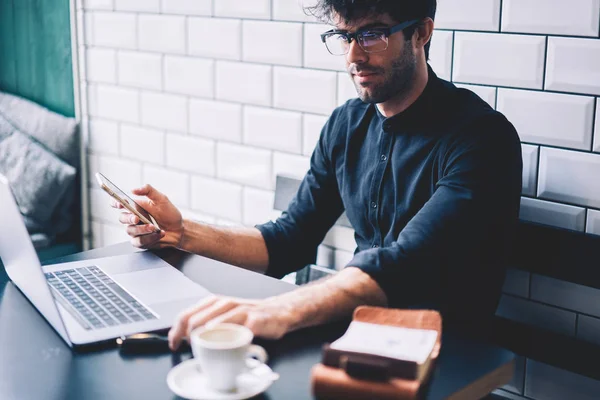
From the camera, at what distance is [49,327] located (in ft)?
4.22

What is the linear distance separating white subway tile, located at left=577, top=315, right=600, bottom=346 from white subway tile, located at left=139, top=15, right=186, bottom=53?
1.53 metres

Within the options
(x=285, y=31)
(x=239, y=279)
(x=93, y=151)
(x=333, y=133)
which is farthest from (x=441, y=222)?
(x=93, y=151)

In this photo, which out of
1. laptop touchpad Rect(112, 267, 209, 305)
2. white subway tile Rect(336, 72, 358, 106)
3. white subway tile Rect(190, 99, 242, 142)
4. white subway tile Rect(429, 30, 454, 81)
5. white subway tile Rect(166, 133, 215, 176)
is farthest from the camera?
white subway tile Rect(166, 133, 215, 176)

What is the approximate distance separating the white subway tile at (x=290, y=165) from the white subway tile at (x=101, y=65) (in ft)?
2.81

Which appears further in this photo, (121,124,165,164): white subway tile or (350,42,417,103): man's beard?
(121,124,165,164): white subway tile

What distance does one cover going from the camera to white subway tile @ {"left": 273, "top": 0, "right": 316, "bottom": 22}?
2189 millimetres

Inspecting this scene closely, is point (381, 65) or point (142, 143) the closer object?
point (381, 65)

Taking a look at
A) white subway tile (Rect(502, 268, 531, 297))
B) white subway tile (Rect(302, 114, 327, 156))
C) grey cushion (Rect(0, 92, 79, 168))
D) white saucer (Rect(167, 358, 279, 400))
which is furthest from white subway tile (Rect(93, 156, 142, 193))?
white saucer (Rect(167, 358, 279, 400))

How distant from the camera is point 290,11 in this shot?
7.32ft

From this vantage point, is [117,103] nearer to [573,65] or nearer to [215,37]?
[215,37]

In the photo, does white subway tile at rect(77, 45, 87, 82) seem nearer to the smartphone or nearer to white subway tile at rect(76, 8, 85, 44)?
white subway tile at rect(76, 8, 85, 44)

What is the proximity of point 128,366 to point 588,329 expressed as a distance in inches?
41.9

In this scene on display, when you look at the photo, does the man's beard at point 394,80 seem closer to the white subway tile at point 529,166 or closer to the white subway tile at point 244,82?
the white subway tile at point 529,166

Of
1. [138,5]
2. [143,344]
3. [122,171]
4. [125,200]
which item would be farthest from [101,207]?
[143,344]
